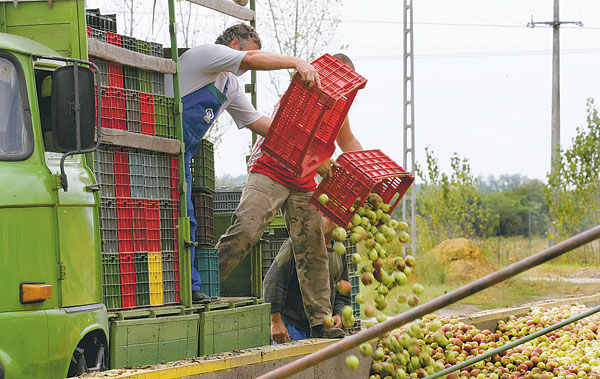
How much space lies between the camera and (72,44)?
481cm

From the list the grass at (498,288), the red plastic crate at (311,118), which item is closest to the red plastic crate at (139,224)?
the red plastic crate at (311,118)

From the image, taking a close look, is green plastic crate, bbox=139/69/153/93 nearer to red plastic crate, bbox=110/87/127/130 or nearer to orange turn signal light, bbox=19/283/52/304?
red plastic crate, bbox=110/87/127/130

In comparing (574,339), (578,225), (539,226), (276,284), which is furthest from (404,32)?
(539,226)

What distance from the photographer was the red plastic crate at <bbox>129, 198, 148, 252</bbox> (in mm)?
4984

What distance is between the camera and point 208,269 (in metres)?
5.75

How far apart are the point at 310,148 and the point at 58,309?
2493mm

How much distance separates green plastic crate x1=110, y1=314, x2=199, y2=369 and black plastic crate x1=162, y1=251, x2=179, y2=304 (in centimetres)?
17

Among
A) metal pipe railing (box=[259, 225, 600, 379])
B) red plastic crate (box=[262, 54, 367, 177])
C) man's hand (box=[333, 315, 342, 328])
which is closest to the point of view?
metal pipe railing (box=[259, 225, 600, 379])

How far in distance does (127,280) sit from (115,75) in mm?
1207

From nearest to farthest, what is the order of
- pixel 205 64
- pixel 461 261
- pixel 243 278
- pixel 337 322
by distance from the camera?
pixel 205 64
pixel 337 322
pixel 243 278
pixel 461 261

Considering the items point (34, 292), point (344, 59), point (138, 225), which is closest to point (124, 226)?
point (138, 225)

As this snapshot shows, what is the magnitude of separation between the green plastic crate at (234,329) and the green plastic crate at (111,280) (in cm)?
62

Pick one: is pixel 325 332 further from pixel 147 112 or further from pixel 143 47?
pixel 143 47

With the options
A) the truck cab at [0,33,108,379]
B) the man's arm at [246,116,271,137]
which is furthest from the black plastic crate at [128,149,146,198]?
the man's arm at [246,116,271,137]
